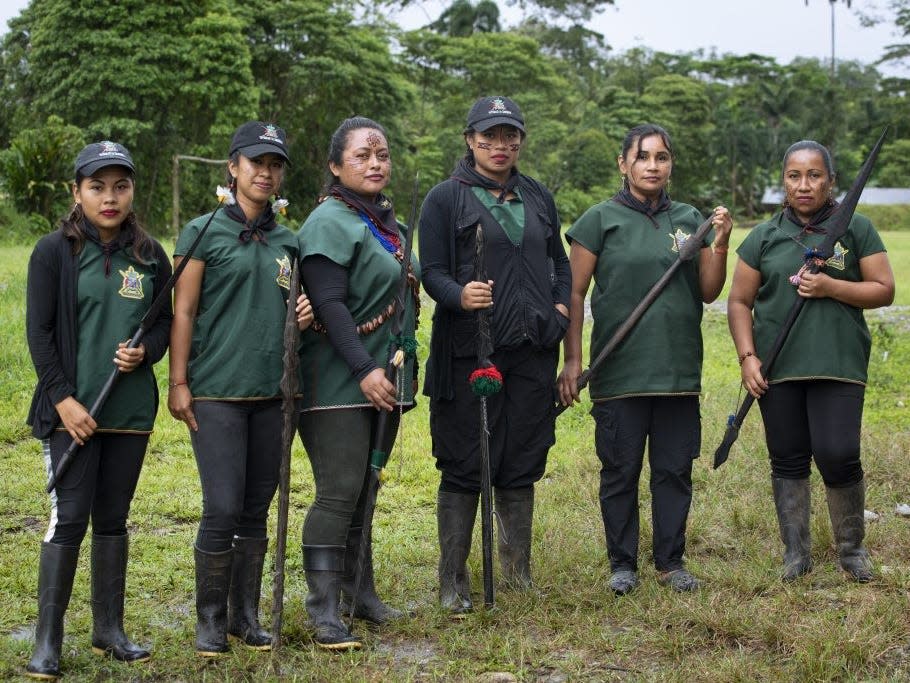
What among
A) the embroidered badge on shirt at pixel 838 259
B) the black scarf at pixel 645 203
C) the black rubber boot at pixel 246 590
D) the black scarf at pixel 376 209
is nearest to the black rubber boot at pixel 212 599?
the black rubber boot at pixel 246 590

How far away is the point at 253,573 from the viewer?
14.6ft

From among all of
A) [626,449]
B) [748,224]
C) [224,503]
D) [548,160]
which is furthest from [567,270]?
[748,224]

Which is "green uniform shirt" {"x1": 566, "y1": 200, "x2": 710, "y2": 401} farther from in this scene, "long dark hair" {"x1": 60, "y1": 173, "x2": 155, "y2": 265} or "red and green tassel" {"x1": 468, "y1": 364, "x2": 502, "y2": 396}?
"long dark hair" {"x1": 60, "y1": 173, "x2": 155, "y2": 265}

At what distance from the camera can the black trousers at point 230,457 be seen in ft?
13.8

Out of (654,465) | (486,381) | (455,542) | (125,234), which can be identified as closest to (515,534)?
(455,542)

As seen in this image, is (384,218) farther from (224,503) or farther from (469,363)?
(224,503)

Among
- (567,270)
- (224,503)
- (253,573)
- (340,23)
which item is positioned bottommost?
(253,573)

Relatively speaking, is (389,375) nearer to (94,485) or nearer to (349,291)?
(349,291)

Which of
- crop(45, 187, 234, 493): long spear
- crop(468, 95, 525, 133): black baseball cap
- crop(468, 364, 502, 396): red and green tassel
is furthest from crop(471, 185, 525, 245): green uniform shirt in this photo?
crop(45, 187, 234, 493): long spear

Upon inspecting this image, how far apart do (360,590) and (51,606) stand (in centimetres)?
127

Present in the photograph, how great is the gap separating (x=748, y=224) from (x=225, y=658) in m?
53.2

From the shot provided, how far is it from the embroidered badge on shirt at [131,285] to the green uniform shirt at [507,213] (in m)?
1.46

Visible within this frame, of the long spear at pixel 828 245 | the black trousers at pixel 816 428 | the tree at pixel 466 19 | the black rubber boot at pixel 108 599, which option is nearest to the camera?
the black rubber boot at pixel 108 599

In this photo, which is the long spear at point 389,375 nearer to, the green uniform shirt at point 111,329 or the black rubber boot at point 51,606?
the green uniform shirt at point 111,329
